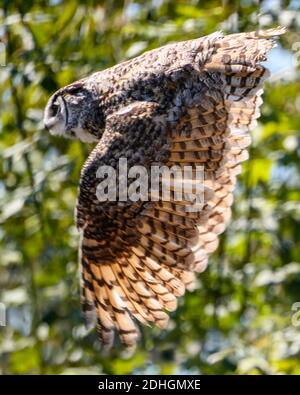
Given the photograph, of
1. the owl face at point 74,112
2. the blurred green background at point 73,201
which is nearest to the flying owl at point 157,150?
the owl face at point 74,112

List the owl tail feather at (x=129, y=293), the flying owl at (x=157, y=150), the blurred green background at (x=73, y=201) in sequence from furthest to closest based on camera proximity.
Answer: the blurred green background at (x=73, y=201)
the owl tail feather at (x=129, y=293)
the flying owl at (x=157, y=150)

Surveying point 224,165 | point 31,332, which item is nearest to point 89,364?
point 31,332

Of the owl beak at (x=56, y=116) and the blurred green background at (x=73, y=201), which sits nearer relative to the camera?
the owl beak at (x=56, y=116)

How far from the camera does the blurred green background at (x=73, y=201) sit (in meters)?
6.99

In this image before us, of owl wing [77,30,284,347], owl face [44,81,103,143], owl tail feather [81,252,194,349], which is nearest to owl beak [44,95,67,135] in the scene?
owl face [44,81,103,143]

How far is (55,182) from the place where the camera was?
7.49 m

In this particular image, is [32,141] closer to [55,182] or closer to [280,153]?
[55,182]

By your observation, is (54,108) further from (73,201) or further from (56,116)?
(73,201)

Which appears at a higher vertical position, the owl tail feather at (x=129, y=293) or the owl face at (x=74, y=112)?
the owl face at (x=74, y=112)

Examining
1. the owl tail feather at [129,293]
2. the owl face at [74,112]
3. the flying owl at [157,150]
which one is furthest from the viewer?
the owl tail feather at [129,293]

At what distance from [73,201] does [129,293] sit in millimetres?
1259

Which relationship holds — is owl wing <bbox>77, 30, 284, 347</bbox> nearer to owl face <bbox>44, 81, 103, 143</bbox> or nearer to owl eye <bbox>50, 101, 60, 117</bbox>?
owl face <bbox>44, 81, 103, 143</bbox>

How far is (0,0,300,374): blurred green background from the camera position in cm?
699

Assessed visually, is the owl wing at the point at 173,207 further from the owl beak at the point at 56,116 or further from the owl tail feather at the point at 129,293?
the owl beak at the point at 56,116
